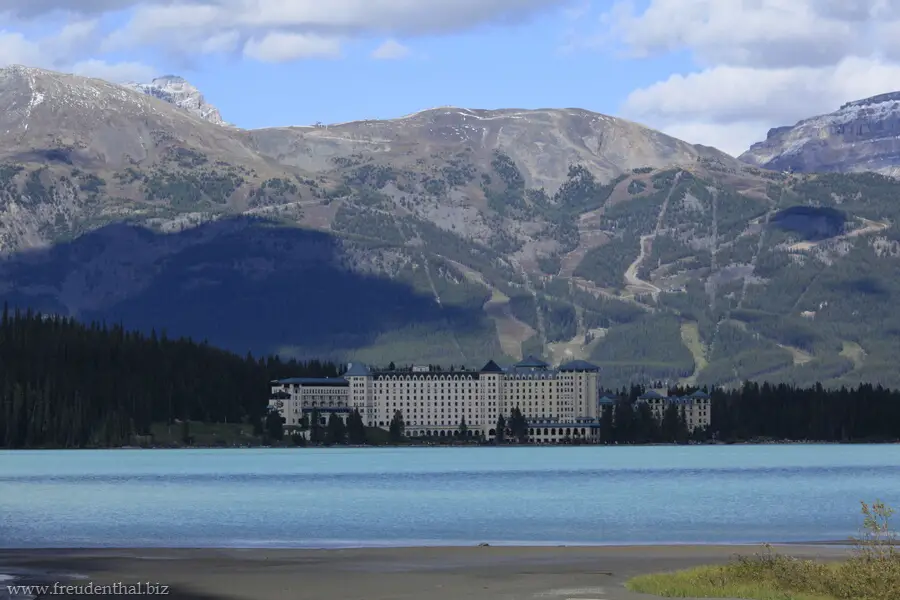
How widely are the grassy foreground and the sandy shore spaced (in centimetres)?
235

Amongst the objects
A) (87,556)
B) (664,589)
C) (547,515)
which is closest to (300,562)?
(87,556)

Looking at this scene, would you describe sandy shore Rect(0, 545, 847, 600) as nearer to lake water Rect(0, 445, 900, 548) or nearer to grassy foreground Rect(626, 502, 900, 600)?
grassy foreground Rect(626, 502, 900, 600)

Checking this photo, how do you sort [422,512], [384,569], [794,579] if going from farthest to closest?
[422,512] → [384,569] → [794,579]

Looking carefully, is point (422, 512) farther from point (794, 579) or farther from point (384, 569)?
point (794, 579)

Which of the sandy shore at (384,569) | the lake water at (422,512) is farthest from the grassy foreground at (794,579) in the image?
the lake water at (422,512)

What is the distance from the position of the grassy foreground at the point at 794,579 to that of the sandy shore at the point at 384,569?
2.35 metres

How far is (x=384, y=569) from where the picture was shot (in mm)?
83750

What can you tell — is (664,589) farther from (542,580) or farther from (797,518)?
(797,518)

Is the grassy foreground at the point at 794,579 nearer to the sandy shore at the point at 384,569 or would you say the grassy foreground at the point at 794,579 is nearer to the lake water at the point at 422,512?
the sandy shore at the point at 384,569

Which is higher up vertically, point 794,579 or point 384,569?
point 794,579

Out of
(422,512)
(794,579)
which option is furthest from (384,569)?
(422,512)

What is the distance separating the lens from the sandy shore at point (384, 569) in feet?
238

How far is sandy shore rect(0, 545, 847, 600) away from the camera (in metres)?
72.6

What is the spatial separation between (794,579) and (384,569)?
21417 mm
